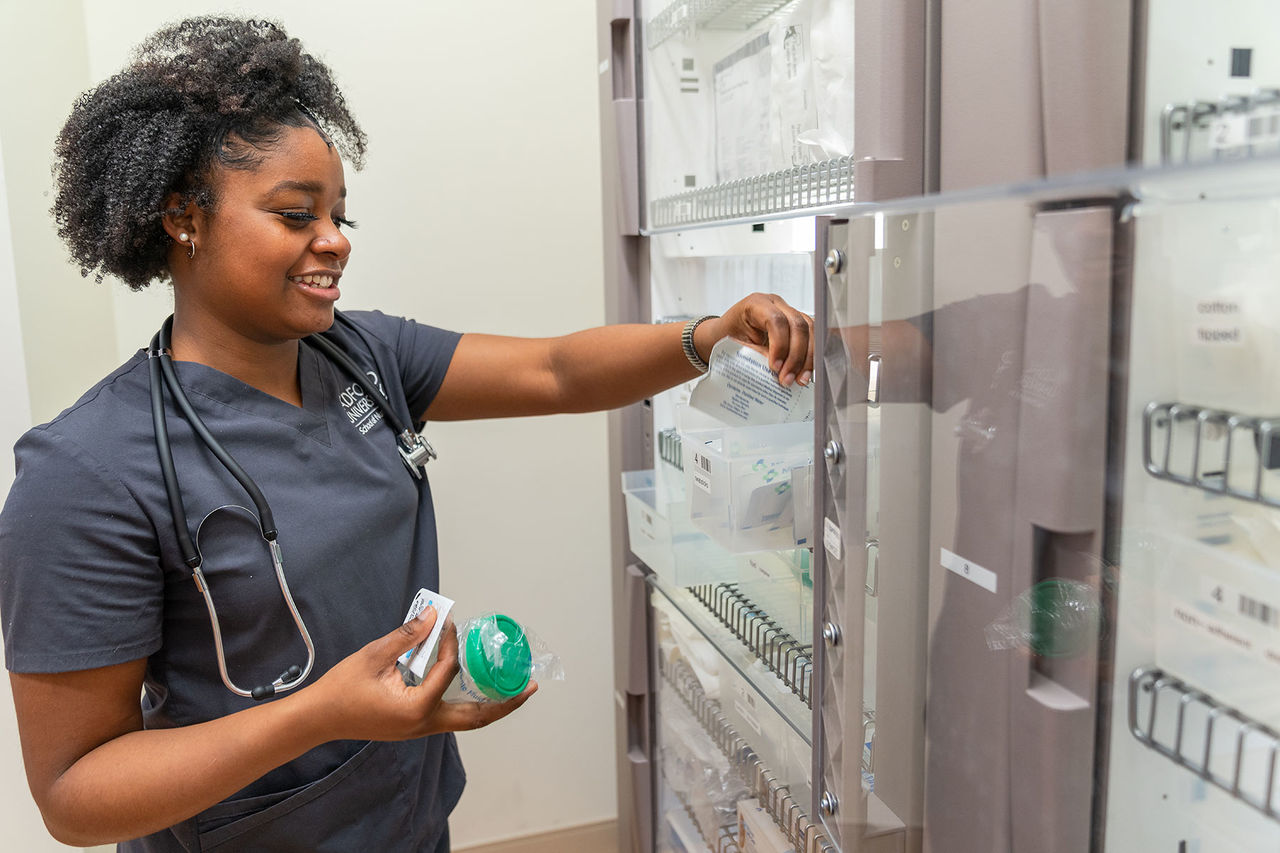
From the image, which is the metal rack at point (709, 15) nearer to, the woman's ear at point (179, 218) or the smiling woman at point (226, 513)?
the smiling woman at point (226, 513)

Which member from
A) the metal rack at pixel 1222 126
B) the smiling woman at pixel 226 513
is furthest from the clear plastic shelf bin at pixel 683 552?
the metal rack at pixel 1222 126

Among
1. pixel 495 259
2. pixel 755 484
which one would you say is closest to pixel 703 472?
pixel 755 484

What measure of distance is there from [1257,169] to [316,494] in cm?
107

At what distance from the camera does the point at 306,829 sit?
4.13 feet

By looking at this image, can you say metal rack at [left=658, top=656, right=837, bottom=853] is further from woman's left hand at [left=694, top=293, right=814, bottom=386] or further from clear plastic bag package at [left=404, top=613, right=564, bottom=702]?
woman's left hand at [left=694, top=293, right=814, bottom=386]

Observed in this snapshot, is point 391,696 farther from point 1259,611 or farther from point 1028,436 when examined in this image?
point 1259,611

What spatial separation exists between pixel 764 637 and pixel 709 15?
3.16 feet

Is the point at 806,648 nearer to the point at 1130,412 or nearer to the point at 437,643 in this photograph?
the point at 437,643

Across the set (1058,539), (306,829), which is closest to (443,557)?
(306,829)

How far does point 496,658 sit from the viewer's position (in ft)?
3.33

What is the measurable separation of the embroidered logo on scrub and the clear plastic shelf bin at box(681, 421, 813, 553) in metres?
0.47

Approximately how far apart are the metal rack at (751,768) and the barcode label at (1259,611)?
54 cm

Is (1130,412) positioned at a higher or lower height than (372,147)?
lower

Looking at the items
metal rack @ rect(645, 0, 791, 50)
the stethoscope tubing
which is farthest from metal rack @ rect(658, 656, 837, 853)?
metal rack @ rect(645, 0, 791, 50)
